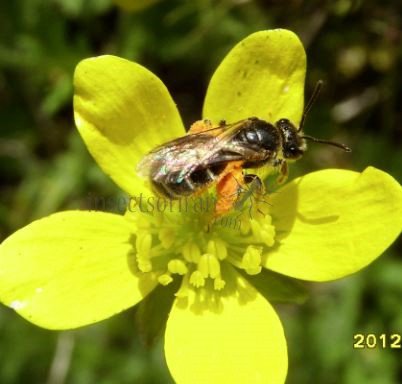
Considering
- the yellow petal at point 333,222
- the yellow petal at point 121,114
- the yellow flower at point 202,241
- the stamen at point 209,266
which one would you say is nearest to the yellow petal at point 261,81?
the yellow flower at point 202,241

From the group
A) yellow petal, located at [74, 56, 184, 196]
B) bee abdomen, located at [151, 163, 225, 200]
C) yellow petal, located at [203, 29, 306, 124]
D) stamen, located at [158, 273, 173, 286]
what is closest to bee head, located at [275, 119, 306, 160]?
yellow petal, located at [203, 29, 306, 124]

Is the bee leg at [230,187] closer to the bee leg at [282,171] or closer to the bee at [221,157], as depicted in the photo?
the bee at [221,157]

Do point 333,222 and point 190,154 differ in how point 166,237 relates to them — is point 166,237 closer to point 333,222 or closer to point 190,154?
point 190,154

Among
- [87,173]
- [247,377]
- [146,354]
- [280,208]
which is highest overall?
[280,208]

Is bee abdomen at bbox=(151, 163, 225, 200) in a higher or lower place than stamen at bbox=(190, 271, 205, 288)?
higher

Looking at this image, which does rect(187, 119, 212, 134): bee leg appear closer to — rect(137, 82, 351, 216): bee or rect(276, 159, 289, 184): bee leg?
rect(137, 82, 351, 216): bee

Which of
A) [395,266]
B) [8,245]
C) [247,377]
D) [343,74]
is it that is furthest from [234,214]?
[343,74]

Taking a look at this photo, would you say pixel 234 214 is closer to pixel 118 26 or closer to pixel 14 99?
pixel 118 26
